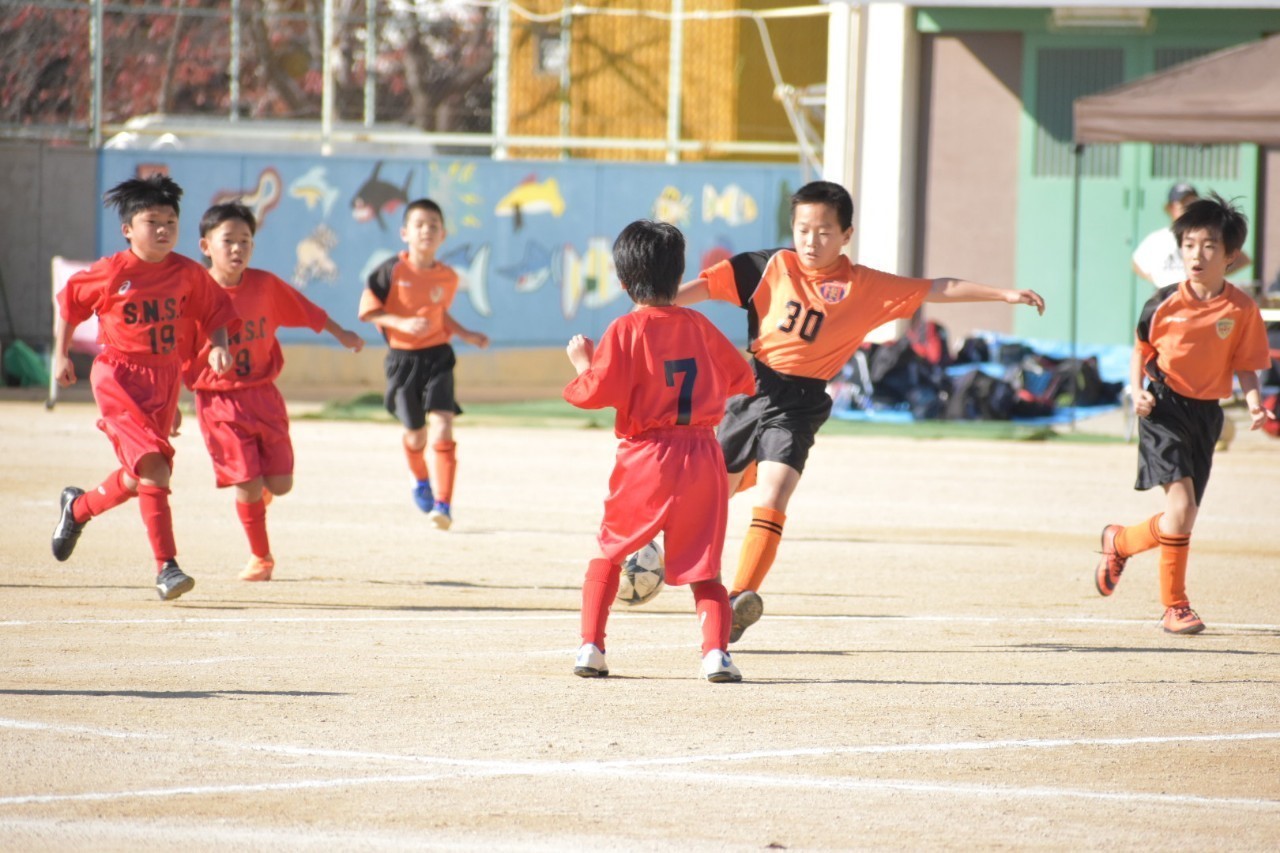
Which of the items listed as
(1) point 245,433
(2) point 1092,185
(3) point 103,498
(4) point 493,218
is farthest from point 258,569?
(2) point 1092,185

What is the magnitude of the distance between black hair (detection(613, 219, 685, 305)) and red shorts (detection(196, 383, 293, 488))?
2.82 m

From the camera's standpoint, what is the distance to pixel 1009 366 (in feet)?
62.0

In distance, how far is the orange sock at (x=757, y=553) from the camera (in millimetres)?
7070

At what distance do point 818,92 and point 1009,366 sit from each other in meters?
5.63

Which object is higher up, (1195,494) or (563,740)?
(1195,494)

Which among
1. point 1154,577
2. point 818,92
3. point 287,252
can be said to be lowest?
point 1154,577

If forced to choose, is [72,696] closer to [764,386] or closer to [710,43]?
[764,386]

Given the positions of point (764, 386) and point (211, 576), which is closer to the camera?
point (764, 386)

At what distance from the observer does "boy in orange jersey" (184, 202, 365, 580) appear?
8.65 m

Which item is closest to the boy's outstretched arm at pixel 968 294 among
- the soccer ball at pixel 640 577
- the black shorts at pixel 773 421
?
the black shorts at pixel 773 421

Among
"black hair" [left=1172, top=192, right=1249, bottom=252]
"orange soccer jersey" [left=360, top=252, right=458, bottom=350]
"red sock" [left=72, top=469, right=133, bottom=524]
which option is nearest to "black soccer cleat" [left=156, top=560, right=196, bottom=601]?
"red sock" [left=72, top=469, right=133, bottom=524]

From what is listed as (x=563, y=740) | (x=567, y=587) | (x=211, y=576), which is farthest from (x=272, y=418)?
(x=563, y=740)

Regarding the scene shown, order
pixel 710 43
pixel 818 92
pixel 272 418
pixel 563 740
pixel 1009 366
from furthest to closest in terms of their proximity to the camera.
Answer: pixel 710 43 < pixel 818 92 < pixel 1009 366 < pixel 272 418 < pixel 563 740

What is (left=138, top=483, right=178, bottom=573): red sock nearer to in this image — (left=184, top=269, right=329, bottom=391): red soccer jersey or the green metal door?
(left=184, top=269, right=329, bottom=391): red soccer jersey
